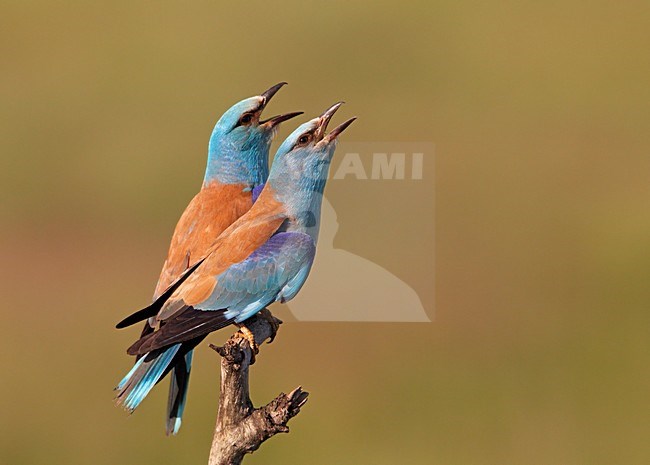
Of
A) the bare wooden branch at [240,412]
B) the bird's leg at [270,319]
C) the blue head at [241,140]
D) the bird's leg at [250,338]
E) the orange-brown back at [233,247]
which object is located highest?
the blue head at [241,140]

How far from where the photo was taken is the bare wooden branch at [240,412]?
15.0 ft

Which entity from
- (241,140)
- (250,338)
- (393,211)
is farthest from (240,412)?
(393,211)

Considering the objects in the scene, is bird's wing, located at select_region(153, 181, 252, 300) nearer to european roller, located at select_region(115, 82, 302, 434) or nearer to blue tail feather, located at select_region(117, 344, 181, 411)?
european roller, located at select_region(115, 82, 302, 434)

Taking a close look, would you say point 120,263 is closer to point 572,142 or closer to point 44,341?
point 44,341

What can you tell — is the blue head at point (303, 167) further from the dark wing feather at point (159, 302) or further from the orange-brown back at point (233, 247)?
the dark wing feather at point (159, 302)

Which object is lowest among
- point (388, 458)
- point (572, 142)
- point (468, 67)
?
point (388, 458)

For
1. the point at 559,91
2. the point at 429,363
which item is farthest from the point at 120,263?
the point at 559,91

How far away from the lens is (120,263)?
15.3 meters

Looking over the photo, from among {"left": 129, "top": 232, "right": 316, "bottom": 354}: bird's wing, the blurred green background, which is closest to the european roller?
{"left": 129, "top": 232, "right": 316, "bottom": 354}: bird's wing

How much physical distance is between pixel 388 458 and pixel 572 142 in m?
8.59

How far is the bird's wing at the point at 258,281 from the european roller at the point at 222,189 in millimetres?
361

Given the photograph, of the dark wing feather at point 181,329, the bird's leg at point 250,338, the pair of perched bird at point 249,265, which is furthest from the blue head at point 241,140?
the dark wing feather at point 181,329

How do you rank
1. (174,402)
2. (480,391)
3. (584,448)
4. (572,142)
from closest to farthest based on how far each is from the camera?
(174,402) < (584,448) < (480,391) < (572,142)

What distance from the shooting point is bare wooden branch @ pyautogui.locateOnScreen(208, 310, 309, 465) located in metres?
4.57
